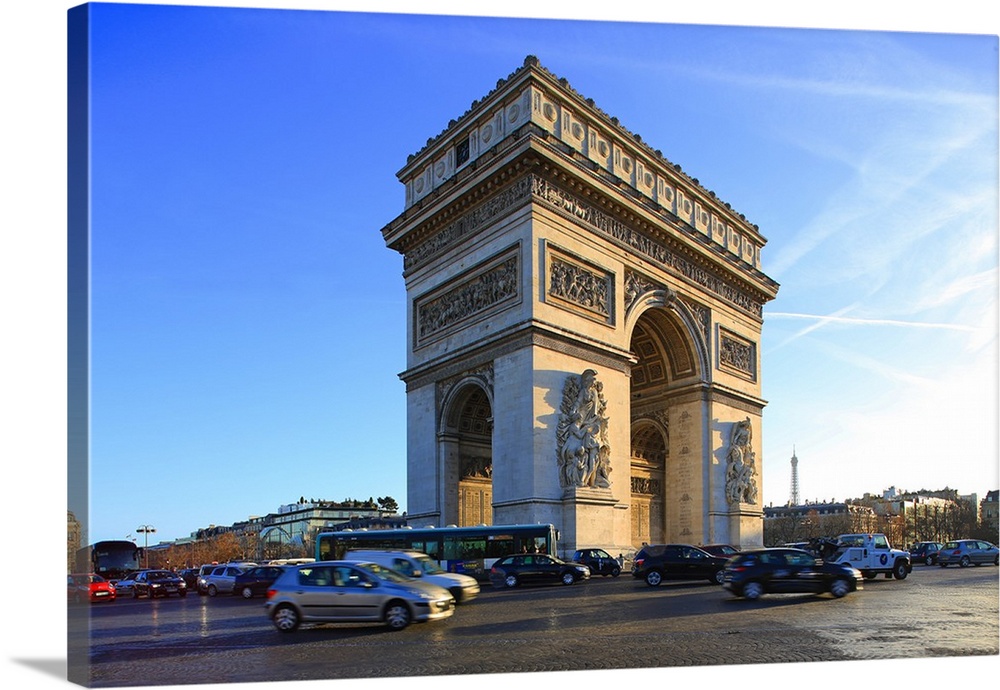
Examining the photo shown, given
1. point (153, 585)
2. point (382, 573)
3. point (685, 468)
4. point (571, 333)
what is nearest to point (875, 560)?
point (571, 333)

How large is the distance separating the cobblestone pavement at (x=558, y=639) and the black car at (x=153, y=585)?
31.3 ft

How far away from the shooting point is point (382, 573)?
14180mm

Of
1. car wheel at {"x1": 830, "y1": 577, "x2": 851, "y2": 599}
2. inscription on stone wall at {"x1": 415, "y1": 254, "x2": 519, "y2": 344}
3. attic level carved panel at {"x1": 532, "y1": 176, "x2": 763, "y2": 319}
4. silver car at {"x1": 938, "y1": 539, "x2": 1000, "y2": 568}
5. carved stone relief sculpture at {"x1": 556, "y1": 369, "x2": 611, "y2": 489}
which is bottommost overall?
silver car at {"x1": 938, "y1": 539, "x2": 1000, "y2": 568}

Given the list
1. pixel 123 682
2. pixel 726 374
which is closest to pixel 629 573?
pixel 726 374

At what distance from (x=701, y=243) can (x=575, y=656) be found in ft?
84.0

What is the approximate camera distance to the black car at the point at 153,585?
27.0 m

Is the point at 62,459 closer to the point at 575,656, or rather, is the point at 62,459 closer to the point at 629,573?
the point at 575,656

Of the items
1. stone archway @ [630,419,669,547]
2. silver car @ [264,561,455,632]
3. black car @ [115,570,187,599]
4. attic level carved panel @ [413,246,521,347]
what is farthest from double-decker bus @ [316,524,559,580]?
silver car @ [264,561,455,632]

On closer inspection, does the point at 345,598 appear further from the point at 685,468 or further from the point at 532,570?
the point at 685,468

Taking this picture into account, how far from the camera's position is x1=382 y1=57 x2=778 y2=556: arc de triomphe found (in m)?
27.0

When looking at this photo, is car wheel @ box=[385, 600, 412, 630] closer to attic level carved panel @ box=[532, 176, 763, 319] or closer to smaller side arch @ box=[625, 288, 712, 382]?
attic level carved panel @ box=[532, 176, 763, 319]

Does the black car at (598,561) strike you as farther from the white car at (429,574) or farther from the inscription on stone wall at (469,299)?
the white car at (429,574)

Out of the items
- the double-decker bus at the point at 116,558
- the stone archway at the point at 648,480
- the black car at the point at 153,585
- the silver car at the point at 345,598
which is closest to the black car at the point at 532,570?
the silver car at the point at 345,598

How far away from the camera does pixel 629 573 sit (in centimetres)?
2744
